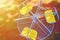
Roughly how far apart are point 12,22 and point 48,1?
0.30 metres

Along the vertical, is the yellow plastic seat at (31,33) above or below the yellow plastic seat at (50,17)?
below

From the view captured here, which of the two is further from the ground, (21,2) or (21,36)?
(21,2)

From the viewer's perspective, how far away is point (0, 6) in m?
1.18

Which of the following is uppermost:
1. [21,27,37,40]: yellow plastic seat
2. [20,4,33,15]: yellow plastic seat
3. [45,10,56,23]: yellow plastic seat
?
[20,4,33,15]: yellow plastic seat

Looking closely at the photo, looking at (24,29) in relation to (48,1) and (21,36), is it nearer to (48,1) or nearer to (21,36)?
(21,36)

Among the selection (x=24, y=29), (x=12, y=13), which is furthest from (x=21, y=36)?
(x=12, y=13)

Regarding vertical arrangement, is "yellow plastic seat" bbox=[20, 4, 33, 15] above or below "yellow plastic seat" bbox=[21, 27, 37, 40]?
above

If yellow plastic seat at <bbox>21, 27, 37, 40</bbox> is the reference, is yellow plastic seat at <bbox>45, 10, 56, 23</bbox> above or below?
above

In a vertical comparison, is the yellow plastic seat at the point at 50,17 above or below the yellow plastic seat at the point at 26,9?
below

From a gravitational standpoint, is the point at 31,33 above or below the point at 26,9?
below

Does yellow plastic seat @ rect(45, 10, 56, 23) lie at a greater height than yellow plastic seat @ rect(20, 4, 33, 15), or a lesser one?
lesser

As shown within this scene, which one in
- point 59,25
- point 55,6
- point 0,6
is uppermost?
point 0,6

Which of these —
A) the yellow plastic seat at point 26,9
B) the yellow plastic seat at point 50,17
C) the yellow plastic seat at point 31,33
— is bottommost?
the yellow plastic seat at point 31,33

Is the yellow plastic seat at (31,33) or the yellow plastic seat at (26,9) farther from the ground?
the yellow plastic seat at (26,9)
